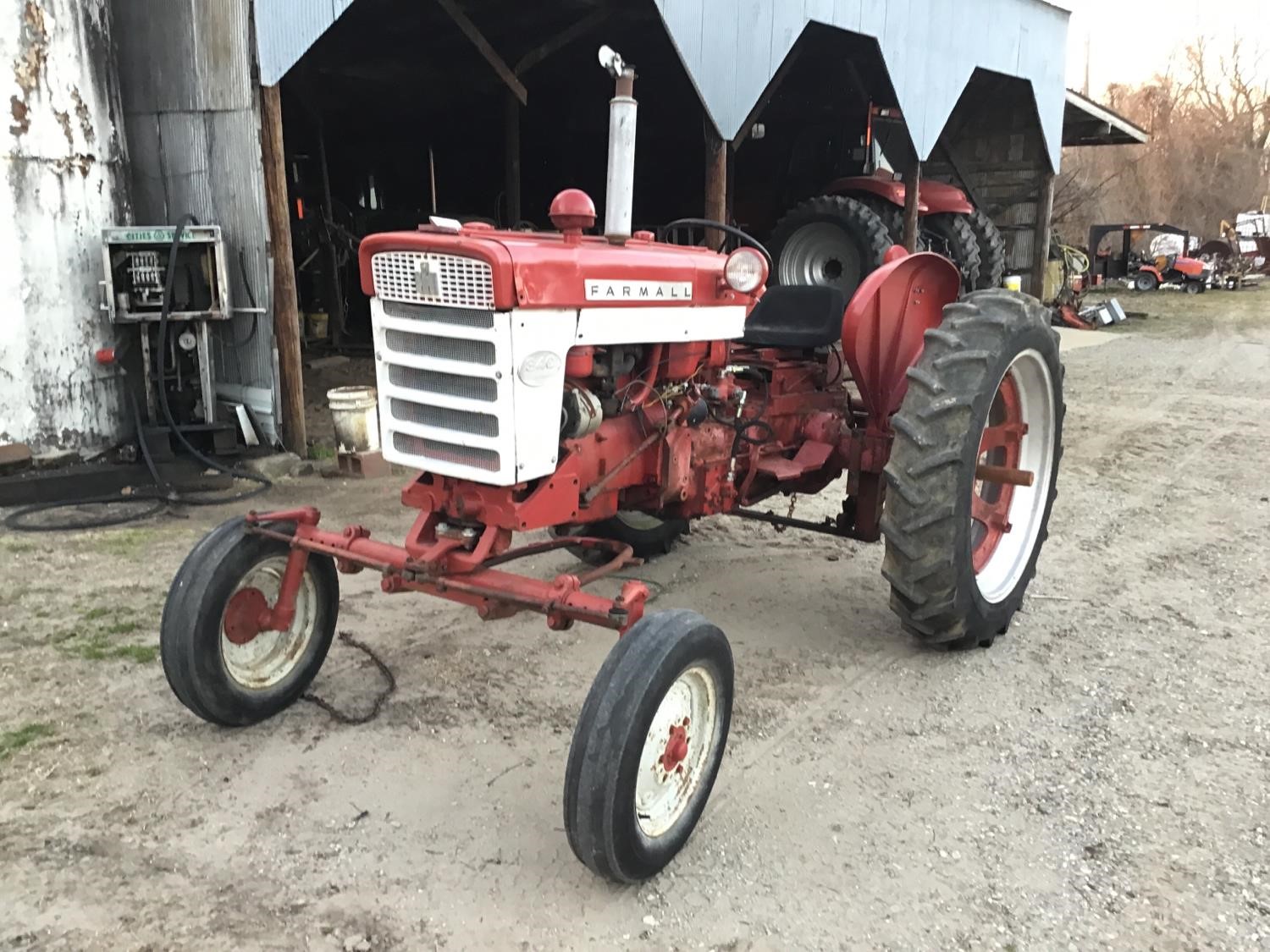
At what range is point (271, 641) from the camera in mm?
2967

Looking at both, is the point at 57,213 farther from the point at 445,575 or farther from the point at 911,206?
the point at 911,206

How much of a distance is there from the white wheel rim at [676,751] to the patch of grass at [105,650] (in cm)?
197

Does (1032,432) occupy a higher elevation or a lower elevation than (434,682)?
higher

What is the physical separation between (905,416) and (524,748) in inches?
59.8

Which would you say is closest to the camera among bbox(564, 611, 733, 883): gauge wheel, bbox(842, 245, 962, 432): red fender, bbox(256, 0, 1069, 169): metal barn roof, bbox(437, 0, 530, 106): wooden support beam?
bbox(564, 611, 733, 883): gauge wheel

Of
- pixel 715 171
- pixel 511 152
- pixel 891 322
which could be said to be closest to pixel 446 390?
pixel 891 322

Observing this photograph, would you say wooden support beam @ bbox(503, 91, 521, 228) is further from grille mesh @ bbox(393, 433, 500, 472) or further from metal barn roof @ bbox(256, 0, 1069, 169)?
grille mesh @ bbox(393, 433, 500, 472)

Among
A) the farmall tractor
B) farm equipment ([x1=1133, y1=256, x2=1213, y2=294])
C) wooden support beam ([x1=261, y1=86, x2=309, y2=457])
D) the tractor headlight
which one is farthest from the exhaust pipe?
farm equipment ([x1=1133, y1=256, x2=1213, y2=294])

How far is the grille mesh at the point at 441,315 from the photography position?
2473mm

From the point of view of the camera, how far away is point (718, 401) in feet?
10.9

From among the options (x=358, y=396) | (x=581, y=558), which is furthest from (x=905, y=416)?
(x=358, y=396)

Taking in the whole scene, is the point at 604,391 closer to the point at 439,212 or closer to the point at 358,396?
the point at 358,396

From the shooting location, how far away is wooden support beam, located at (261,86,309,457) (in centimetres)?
557

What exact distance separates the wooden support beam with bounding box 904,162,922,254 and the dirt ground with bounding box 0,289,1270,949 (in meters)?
5.83
